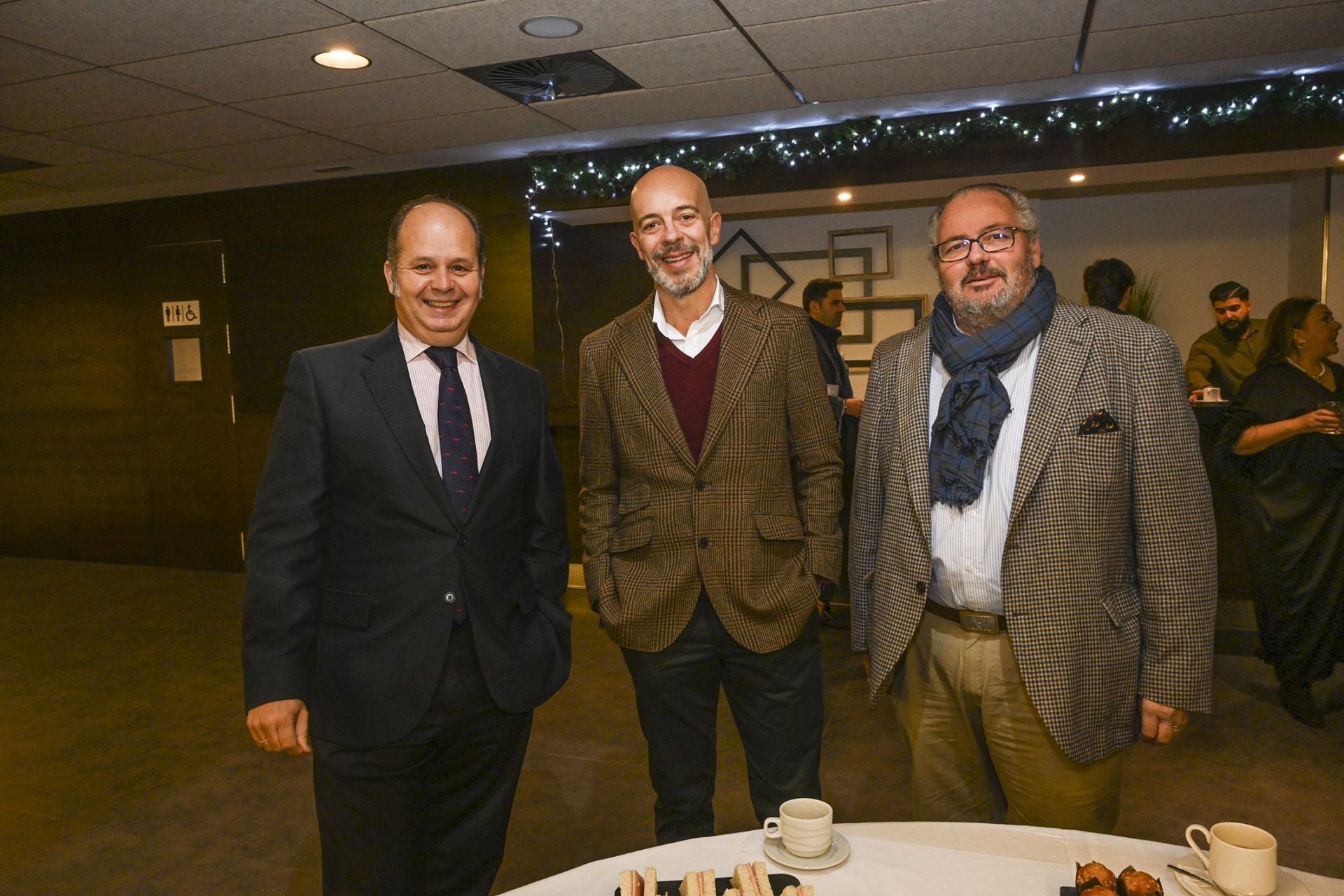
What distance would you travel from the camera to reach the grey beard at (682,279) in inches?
84.8

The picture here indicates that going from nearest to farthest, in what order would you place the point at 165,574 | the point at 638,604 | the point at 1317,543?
the point at 638,604
the point at 1317,543
the point at 165,574

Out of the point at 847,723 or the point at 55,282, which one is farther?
the point at 55,282

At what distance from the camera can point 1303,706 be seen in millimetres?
3797

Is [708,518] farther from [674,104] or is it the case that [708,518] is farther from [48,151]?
[48,151]

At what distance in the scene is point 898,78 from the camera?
4449mm

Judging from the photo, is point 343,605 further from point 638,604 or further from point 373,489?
point 638,604

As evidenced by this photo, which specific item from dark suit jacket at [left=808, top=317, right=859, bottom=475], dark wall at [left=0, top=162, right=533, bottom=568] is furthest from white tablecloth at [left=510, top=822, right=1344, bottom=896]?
dark wall at [left=0, top=162, right=533, bottom=568]

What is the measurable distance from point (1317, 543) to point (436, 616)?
12.2 feet

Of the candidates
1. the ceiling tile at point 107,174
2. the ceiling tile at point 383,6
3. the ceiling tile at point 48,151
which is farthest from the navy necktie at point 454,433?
the ceiling tile at point 107,174

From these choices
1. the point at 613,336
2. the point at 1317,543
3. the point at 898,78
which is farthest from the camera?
the point at 898,78

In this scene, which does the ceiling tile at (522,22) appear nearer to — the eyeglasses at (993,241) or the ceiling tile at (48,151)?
the eyeglasses at (993,241)

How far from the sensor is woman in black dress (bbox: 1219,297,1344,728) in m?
3.70

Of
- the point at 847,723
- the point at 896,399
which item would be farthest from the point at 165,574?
the point at 896,399

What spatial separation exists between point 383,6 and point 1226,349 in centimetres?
469
